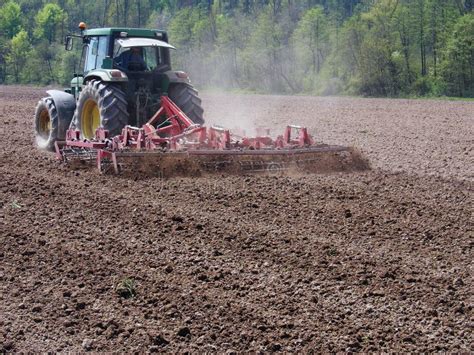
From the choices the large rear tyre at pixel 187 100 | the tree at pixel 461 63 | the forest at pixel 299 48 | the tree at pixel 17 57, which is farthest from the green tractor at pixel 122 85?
the tree at pixel 17 57

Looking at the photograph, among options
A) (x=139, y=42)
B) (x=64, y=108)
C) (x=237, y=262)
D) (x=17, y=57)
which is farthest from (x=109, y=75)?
(x=17, y=57)

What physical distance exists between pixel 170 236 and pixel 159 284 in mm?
1340

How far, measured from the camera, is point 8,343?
15.0ft

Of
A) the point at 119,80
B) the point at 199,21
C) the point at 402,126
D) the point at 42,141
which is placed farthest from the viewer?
the point at 199,21

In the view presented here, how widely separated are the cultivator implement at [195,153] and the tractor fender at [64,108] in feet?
4.29

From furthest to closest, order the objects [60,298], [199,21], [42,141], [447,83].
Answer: [199,21] → [447,83] → [42,141] → [60,298]

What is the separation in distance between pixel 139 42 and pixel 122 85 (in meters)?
0.70

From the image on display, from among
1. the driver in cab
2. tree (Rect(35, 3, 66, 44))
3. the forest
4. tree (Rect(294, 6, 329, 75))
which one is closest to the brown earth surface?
the driver in cab

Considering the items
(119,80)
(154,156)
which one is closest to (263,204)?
(154,156)

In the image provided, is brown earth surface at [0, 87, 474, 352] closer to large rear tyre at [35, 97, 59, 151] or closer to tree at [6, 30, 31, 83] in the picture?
large rear tyre at [35, 97, 59, 151]

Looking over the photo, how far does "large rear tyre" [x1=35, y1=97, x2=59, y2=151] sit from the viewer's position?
12.4m

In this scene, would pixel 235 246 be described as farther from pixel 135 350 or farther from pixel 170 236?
pixel 135 350

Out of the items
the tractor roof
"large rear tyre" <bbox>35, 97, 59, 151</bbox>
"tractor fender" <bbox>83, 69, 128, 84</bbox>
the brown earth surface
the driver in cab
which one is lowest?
the brown earth surface

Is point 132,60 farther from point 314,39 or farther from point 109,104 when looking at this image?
point 314,39
